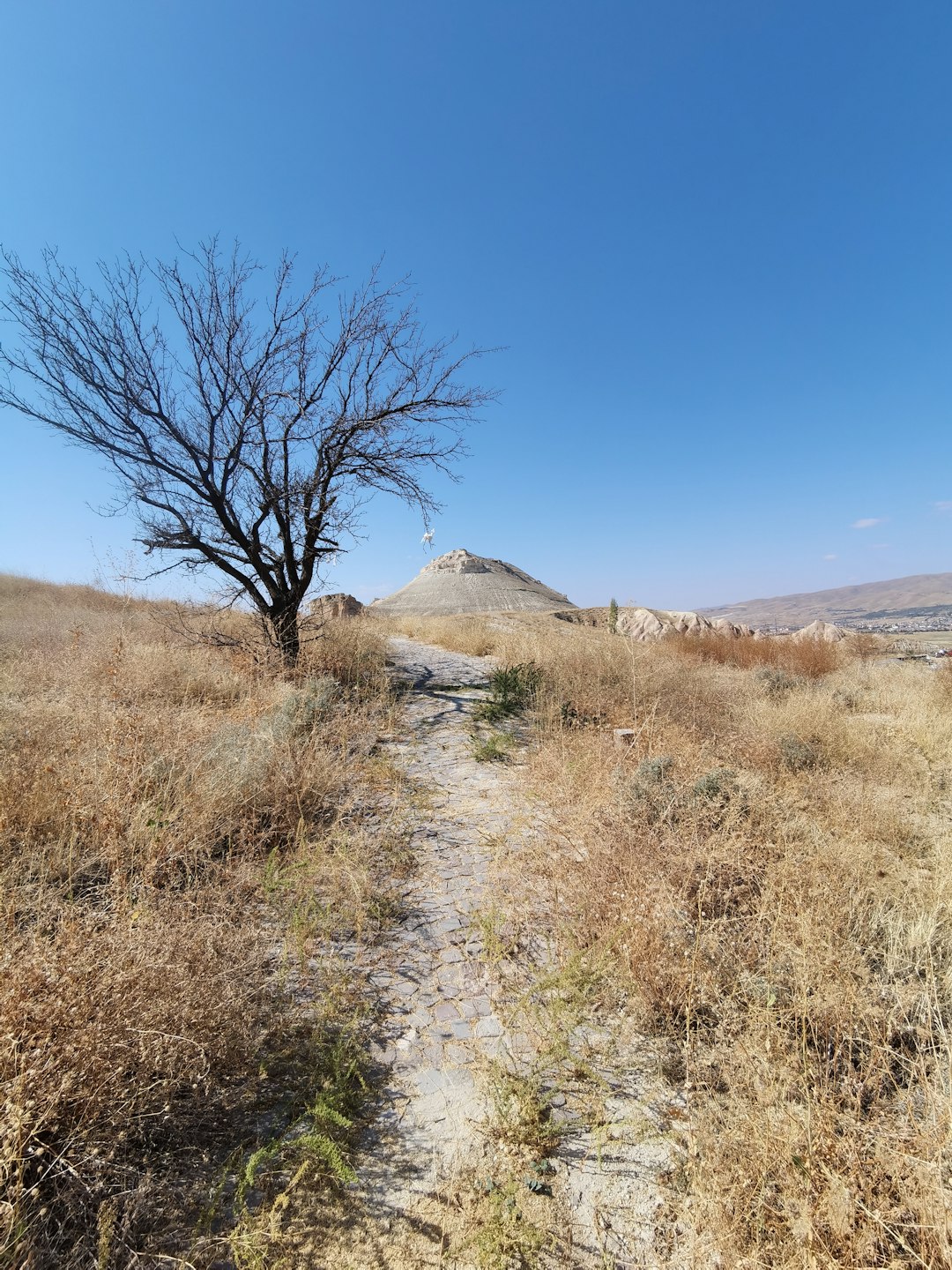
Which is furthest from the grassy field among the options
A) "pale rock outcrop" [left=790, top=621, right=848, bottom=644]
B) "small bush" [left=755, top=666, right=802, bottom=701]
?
"pale rock outcrop" [left=790, top=621, right=848, bottom=644]

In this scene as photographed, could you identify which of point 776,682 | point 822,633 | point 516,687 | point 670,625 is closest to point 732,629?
point 670,625

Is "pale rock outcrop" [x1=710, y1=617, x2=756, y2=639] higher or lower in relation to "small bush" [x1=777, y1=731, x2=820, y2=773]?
higher

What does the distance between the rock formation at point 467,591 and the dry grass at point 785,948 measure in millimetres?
19352

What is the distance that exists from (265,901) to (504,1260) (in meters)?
1.92

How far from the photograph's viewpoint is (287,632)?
23.5 feet

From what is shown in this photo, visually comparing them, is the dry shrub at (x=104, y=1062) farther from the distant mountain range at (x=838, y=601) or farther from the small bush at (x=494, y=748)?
the distant mountain range at (x=838, y=601)

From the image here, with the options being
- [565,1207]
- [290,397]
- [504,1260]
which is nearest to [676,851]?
[565,1207]

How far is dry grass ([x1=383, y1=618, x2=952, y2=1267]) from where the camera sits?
1.26m

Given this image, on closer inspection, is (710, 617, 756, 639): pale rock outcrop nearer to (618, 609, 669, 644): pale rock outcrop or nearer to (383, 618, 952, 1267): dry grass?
(618, 609, 669, 644): pale rock outcrop

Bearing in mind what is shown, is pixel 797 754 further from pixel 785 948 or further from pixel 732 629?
pixel 732 629

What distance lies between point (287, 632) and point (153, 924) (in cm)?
548

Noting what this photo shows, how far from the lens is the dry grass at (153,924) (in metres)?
1.27

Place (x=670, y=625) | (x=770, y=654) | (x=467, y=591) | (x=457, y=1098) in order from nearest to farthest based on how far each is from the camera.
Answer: (x=457, y=1098) < (x=770, y=654) < (x=670, y=625) < (x=467, y=591)

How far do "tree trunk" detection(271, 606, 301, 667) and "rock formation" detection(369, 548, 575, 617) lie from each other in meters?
16.3
